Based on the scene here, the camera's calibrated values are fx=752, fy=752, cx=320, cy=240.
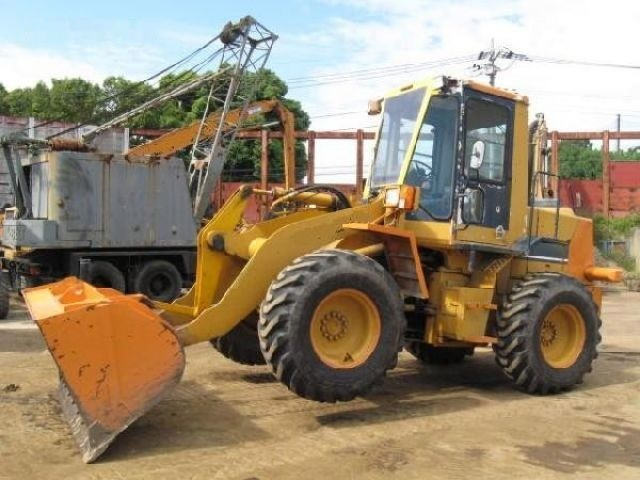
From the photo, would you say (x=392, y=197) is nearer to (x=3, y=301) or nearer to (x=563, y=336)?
(x=563, y=336)

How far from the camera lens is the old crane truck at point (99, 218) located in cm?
1323

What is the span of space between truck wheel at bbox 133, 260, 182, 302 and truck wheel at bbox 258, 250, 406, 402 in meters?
8.61

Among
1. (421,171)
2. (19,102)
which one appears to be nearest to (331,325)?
(421,171)

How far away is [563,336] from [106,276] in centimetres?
890

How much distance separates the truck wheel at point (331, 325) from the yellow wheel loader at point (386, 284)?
0.4 inches

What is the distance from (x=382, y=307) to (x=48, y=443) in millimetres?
2644

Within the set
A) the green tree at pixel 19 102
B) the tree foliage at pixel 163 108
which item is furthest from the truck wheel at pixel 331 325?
the green tree at pixel 19 102

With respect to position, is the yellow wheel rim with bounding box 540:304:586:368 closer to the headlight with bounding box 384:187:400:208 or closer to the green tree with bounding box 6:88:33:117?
the headlight with bounding box 384:187:400:208

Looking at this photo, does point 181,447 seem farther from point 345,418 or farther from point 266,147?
point 266,147

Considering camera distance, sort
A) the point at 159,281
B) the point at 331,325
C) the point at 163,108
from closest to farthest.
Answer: the point at 331,325
the point at 159,281
the point at 163,108

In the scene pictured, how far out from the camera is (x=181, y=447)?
5.07 metres

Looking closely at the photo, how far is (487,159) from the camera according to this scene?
22.9 feet

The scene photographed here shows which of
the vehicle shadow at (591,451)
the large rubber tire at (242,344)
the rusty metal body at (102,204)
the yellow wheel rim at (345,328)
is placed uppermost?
the rusty metal body at (102,204)

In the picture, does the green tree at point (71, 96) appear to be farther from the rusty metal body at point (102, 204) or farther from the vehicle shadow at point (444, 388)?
the vehicle shadow at point (444, 388)
